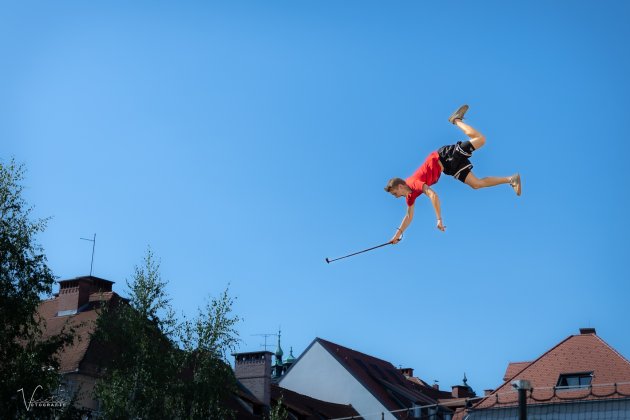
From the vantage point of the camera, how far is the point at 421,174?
1384cm

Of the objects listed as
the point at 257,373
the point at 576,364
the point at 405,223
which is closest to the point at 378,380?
the point at 257,373

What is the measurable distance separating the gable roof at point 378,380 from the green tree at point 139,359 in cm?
2263

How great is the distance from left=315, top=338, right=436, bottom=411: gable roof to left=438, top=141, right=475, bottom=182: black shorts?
38.2m

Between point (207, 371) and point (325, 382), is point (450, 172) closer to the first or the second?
point (207, 371)

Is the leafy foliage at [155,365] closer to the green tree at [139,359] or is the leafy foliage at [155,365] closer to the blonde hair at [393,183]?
the green tree at [139,359]

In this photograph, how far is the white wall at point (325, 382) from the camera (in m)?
51.8

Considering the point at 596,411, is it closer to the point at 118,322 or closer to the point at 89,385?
the point at 118,322

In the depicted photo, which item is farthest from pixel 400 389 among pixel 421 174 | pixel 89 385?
pixel 421 174

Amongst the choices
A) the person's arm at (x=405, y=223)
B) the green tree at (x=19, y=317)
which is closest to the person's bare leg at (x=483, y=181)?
the person's arm at (x=405, y=223)

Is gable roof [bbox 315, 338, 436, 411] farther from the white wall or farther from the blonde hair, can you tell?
the blonde hair

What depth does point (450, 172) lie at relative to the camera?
45.1ft

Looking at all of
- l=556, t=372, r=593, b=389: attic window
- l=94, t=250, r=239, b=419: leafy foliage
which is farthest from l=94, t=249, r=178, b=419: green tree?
l=556, t=372, r=593, b=389: attic window

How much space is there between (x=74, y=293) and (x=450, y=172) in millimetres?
30286

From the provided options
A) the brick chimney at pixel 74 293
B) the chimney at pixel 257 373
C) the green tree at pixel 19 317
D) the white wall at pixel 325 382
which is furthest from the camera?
the white wall at pixel 325 382
